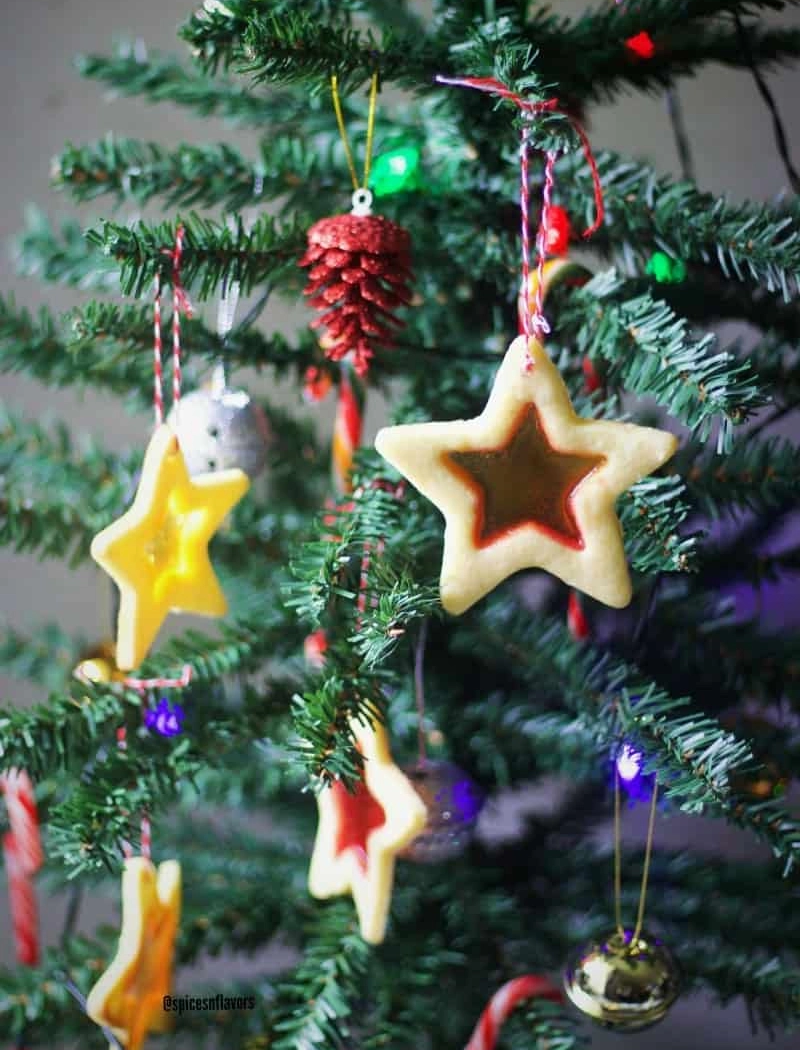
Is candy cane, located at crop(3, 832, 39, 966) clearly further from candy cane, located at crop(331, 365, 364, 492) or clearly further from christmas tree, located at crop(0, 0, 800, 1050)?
candy cane, located at crop(331, 365, 364, 492)

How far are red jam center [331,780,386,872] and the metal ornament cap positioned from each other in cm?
13

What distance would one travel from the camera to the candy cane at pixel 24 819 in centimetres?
68

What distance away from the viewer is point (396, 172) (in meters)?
0.59

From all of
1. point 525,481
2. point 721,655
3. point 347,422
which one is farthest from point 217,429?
point 721,655

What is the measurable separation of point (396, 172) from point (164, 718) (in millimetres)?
328

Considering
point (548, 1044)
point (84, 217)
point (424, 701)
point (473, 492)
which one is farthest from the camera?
point (84, 217)

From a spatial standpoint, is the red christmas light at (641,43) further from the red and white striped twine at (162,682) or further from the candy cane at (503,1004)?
the candy cane at (503,1004)

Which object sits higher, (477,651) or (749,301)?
(749,301)

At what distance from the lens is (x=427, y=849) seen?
1.87 ft

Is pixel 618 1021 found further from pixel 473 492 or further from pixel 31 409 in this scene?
pixel 31 409

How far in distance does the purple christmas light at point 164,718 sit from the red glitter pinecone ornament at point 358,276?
21cm

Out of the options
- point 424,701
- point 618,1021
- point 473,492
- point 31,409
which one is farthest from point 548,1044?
point 31,409

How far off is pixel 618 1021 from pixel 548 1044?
0.04 meters

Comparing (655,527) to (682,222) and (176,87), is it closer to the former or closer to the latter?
(682,222)
